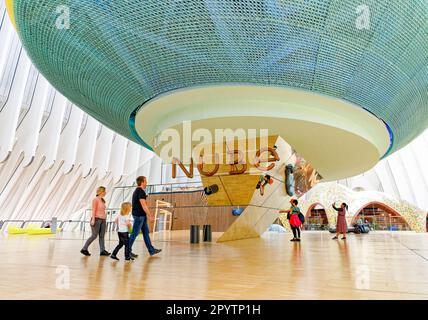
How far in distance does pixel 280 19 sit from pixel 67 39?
4708 mm

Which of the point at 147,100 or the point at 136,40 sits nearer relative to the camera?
the point at 136,40

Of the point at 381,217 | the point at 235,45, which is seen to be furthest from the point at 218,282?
the point at 381,217

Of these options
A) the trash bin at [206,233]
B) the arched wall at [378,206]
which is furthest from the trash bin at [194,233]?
the arched wall at [378,206]

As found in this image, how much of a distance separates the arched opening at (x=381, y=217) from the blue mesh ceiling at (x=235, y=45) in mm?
37008

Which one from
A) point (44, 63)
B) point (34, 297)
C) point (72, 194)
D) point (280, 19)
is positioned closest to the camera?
point (34, 297)

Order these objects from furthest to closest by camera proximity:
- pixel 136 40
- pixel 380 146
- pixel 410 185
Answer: pixel 410 185, pixel 380 146, pixel 136 40

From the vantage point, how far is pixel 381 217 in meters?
46.1

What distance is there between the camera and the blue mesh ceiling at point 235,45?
557cm

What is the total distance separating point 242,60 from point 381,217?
4777 cm

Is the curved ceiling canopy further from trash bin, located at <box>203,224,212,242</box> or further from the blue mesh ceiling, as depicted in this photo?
trash bin, located at <box>203,224,212,242</box>

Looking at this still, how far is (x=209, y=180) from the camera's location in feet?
47.7

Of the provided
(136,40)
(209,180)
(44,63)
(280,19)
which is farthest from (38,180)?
(280,19)

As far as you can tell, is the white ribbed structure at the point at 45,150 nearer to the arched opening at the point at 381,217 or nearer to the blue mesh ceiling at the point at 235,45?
the blue mesh ceiling at the point at 235,45

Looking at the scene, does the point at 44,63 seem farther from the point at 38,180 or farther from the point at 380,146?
the point at 38,180
